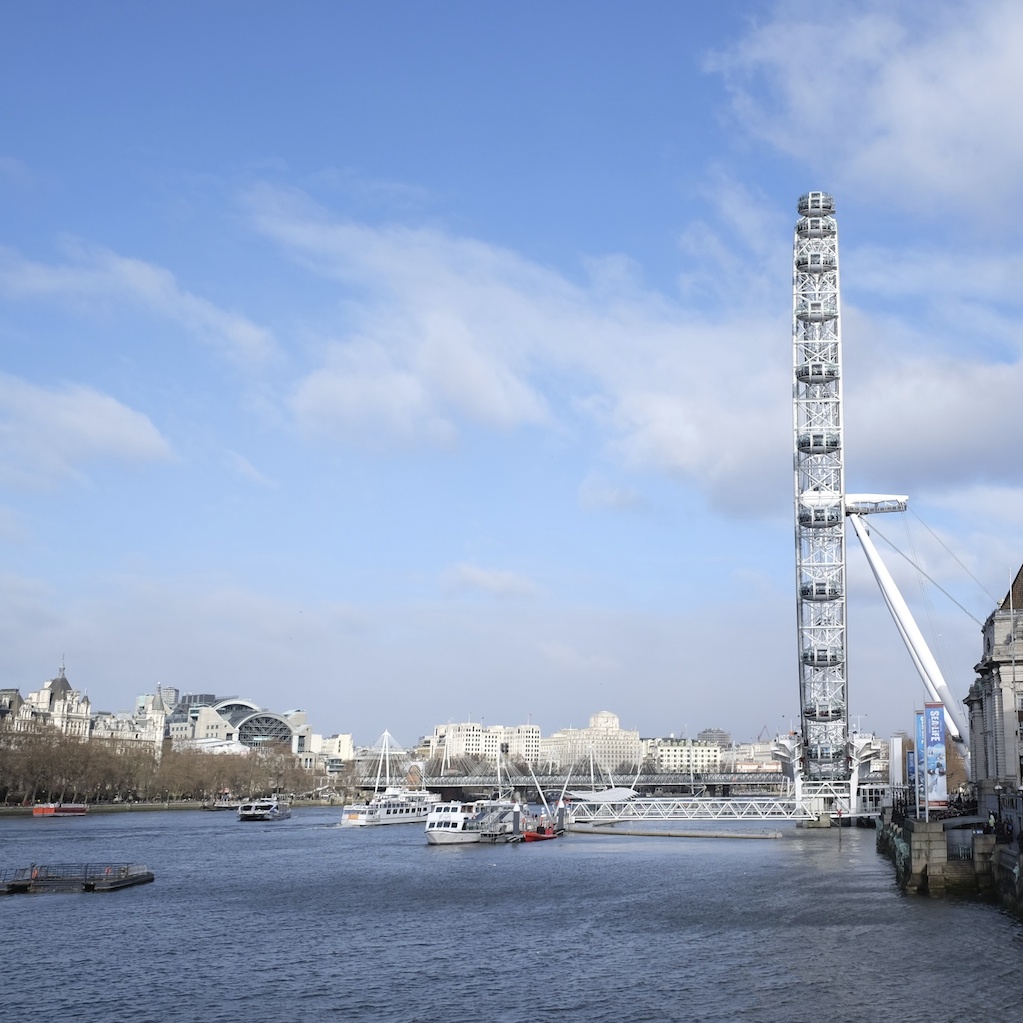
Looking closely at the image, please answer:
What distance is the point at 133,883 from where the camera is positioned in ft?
196

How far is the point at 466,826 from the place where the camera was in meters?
95.2

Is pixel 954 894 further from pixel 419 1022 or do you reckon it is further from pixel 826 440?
pixel 826 440

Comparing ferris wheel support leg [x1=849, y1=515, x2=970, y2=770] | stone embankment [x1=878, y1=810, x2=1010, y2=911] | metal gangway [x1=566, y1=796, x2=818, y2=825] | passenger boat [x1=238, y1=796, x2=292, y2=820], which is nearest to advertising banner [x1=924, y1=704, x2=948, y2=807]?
stone embankment [x1=878, y1=810, x2=1010, y2=911]

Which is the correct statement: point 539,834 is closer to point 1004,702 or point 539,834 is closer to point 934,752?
point 1004,702

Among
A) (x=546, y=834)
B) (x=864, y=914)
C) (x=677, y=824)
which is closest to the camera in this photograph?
(x=864, y=914)

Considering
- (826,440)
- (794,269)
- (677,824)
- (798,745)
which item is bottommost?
(677,824)

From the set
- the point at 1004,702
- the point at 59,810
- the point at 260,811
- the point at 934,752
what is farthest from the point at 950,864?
the point at 59,810

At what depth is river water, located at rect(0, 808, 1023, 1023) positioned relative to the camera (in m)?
32.2

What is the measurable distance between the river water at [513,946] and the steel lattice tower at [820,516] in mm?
34253

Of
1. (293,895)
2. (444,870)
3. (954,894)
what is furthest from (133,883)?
(954,894)

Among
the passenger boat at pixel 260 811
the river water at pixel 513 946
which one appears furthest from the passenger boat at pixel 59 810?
the river water at pixel 513 946

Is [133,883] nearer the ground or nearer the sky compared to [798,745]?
nearer the ground

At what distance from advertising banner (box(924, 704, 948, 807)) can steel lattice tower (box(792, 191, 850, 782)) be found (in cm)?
4610

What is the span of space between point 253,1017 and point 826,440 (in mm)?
83951
